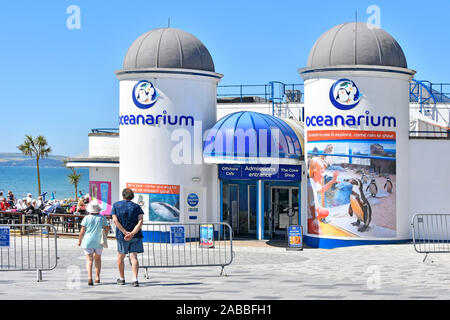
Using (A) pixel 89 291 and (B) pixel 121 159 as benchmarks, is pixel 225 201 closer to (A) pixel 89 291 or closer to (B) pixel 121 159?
(B) pixel 121 159

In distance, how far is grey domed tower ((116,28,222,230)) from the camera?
24.9 m

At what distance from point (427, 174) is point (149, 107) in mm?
9873

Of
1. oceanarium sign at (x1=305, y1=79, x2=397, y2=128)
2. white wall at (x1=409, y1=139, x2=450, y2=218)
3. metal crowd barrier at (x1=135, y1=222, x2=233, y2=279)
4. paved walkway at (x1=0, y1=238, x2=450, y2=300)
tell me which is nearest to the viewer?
paved walkway at (x1=0, y1=238, x2=450, y2=300)

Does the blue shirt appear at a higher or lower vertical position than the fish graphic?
higher

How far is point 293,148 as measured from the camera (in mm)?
24062

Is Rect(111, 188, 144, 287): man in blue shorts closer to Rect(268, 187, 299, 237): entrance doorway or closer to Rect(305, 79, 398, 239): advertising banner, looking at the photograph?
Rect(305, 79, 398, 239): advertising banner

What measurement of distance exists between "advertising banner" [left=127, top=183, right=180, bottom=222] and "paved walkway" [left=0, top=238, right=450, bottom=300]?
Result: 4.39 m

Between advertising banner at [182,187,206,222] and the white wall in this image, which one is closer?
the white wall

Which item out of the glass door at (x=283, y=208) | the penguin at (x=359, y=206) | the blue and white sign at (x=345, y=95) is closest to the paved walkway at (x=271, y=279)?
the penguin at (x=359, y=206)

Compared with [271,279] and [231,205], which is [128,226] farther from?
[231,205]

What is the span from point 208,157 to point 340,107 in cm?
496

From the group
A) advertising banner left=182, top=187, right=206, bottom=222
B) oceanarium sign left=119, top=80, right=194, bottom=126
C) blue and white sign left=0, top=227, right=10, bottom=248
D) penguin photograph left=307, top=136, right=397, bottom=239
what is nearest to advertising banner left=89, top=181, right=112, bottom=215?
advertising banner left=182, top=187, right=206, bottom=222

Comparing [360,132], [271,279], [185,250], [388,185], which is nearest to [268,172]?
[360,132]

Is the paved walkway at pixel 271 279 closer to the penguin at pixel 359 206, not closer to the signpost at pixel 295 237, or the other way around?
the signpost at pixel 295 237
